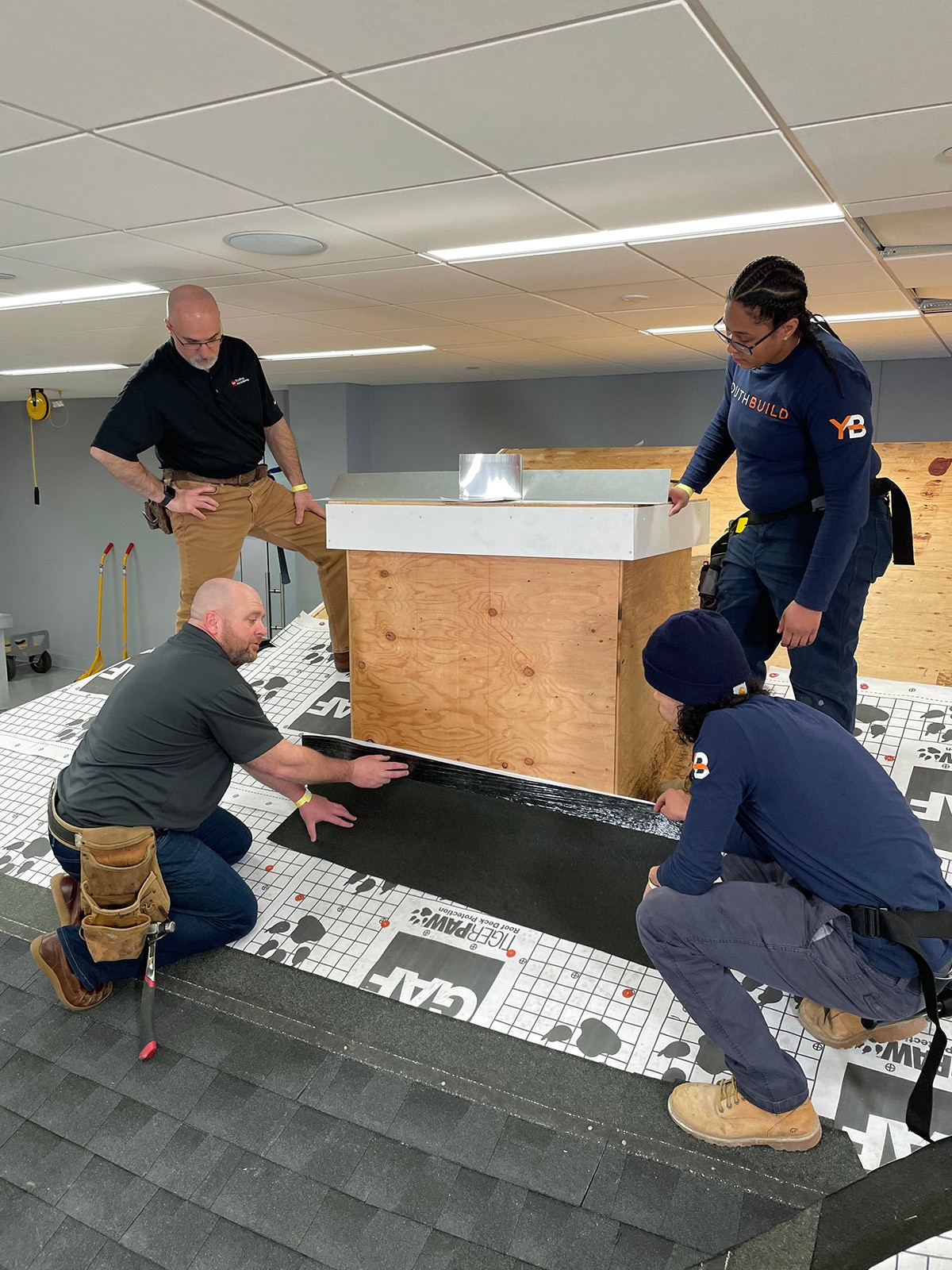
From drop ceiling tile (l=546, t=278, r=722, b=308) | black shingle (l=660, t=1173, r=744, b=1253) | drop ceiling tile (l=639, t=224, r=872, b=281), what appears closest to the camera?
black shingle (l=660, t=1173, r=744, b=1253)

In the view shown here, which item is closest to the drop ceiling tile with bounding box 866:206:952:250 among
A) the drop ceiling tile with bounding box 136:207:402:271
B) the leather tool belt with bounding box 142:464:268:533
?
the drop ceiling tile with bounding box 136:207:402:271

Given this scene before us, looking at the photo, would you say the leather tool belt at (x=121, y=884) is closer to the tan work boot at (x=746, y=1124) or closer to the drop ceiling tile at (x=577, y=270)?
the tan work boot at (x=746, y=1124)

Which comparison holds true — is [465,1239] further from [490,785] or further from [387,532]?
[387,532]

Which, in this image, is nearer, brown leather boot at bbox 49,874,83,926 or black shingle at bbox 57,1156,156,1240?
black shingle at bbox 57,1156,156,1240

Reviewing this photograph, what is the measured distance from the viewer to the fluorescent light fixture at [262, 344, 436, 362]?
5461mm

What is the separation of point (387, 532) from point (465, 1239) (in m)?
1.80

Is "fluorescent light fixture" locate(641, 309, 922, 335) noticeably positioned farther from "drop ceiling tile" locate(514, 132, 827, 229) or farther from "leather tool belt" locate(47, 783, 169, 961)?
"leather tool belt" locate(47, 783, 169, 961)

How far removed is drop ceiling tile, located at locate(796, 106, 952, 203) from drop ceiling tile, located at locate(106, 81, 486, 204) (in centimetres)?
81

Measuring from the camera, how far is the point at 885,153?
200cm

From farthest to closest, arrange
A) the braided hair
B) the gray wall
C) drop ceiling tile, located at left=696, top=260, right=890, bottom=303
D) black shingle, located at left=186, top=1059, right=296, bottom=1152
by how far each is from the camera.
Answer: the gray wall
drop ceiling tile, located at left=696, top=260, right=890, bottom=303
the braided hair
black shingle, located at left=186, top=1059, right=296, bottom=1152

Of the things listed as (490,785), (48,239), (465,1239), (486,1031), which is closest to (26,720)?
(48,239)

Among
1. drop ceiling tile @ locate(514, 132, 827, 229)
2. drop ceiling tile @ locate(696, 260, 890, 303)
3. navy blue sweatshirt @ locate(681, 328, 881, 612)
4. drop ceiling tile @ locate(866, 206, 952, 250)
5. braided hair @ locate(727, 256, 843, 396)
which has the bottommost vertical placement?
navy blue sweatshirt @ locate(681, 328, 881, 612)

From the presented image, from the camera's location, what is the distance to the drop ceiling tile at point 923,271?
3.06m

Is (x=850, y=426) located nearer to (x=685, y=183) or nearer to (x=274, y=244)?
(x=685, y=183)
